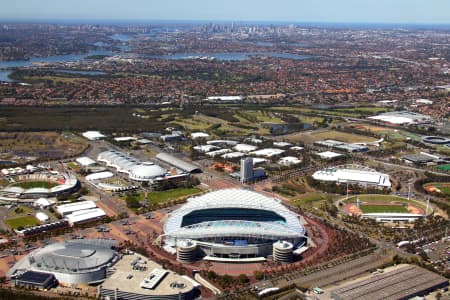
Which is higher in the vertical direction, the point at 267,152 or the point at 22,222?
the point at 267,152

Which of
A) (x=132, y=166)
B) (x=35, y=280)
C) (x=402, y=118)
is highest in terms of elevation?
(x=402, y=118)

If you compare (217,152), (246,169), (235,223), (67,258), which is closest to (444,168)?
(246,169)

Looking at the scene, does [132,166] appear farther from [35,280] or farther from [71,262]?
[35,280]

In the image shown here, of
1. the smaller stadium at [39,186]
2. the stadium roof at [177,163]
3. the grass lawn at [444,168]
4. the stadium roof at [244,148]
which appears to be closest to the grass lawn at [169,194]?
the stadium roof at [177,163]

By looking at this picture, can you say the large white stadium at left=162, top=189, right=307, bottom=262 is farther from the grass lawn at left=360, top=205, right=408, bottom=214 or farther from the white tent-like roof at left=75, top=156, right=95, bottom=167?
the white tent-like roof at left=75, top=156, right=95, bottom=167

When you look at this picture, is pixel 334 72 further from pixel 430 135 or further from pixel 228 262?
pixel 228 262

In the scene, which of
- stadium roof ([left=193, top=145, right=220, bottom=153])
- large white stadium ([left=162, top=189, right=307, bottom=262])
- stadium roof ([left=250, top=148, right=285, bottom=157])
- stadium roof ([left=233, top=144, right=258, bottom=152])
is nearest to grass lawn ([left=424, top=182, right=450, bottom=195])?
stadium roof ([left=250, top=148, right=285, bottom=157])

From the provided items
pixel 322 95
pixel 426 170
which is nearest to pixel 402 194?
pixel 426 170
